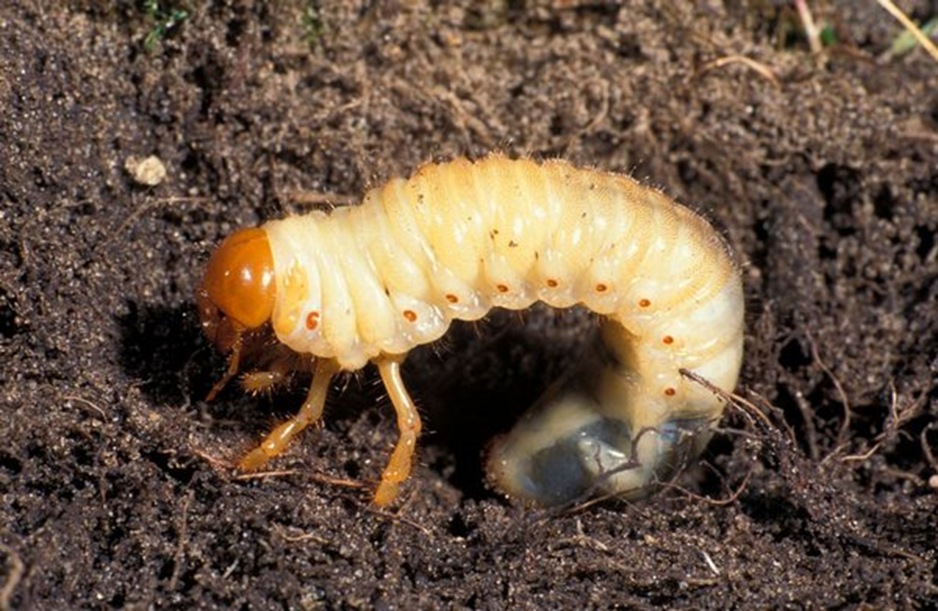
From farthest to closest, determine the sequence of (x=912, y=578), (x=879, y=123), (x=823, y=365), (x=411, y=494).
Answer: (x=879, y=123) → (x=823, y=365) → (x=411, y=494) → (x=912, y=578)

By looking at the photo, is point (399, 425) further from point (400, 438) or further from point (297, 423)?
point (297, 423)

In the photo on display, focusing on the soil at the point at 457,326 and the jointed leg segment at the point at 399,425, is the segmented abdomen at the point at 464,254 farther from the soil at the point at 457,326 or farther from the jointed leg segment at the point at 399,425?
the soil at the point at 457,326

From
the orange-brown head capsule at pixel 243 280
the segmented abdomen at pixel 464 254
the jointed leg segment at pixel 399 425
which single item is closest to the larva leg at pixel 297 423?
the jointed leg segment at pixel 399 425

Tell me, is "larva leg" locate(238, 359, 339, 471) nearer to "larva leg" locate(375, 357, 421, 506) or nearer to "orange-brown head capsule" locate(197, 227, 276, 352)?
"larva leg" locate(375, 357, 421, 506)

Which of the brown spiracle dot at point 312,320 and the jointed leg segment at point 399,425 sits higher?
the brown spiracle dot at point 312,320

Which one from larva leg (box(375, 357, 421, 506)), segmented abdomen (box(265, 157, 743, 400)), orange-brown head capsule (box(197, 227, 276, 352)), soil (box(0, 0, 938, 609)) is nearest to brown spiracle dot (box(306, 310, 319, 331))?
segmented abdomen (box(265, 157, 743, 400))

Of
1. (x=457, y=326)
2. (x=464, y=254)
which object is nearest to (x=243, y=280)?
(x=464, y=254)

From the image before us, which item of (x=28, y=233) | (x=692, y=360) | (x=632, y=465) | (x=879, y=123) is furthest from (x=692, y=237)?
(x=28, y=233)

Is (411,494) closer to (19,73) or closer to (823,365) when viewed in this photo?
(823,365)
